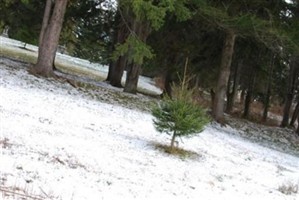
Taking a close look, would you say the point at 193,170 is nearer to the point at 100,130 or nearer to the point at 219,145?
the point at 100,130

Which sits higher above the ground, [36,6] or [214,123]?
[36,6]

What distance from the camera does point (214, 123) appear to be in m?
21.4

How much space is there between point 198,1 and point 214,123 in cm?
500

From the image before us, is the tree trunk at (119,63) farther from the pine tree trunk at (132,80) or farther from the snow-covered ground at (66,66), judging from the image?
the snow-covered ground at (66,66)

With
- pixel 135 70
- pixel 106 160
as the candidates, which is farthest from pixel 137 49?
pixel 106 160

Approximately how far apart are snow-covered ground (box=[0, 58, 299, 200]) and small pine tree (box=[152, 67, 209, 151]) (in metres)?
0.63

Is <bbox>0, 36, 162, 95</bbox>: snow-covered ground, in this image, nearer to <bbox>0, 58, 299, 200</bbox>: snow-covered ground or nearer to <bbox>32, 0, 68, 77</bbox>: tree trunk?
<bbox>32, 0, 68, 77</bbox>: tree trunk

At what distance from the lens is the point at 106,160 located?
9.61 meters

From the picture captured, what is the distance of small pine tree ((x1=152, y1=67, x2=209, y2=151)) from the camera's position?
11.7 metres

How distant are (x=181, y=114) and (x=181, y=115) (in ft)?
0.09

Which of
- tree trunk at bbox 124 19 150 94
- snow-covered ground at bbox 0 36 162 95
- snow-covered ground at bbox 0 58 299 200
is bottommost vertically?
snow-covered ground at bbox 0 58 299 200

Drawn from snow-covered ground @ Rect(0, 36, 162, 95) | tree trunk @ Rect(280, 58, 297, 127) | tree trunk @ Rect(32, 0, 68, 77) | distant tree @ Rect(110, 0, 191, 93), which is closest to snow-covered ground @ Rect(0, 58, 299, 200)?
tree trunk @ Rect(32, 0, 68, 77)

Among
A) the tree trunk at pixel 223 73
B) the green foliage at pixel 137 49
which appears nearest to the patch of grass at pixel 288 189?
the green foliage at pixel 137 49

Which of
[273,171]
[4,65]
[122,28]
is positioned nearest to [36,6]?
[122,28]
